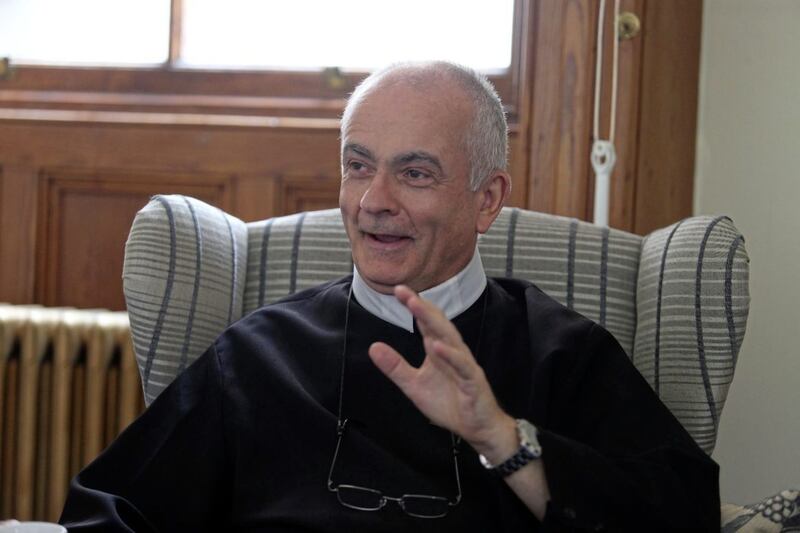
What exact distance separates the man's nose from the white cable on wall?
0.97 metres

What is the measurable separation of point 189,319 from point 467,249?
0.48 metres

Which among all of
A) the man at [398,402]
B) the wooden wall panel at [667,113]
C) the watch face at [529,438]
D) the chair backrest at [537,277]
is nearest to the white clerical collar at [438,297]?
the man at [398,402]

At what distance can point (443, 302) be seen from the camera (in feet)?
5.78

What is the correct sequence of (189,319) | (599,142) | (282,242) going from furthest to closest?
(599,142) < (282,242) < (189,319)

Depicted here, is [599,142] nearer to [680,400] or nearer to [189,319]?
[680,400]

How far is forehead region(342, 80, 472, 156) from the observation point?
1.68 metres

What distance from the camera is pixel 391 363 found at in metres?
1.32

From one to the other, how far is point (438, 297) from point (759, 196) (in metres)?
1.16

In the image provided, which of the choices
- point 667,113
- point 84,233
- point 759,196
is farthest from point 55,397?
point 759,196

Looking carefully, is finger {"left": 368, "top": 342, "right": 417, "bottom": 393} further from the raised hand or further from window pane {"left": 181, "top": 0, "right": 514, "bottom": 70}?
window pane {"left": 181, "top": 0, "right": 514, "bottom": 70}

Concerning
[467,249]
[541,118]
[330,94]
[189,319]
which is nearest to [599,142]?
[541,118]

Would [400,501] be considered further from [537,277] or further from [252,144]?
[252,144]

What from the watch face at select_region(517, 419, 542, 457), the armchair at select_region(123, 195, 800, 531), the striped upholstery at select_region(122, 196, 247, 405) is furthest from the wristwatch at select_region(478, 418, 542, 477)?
the striped upholstery at select_region(122, 196, 247, 405)

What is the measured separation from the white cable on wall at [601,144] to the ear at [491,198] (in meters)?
0.76
